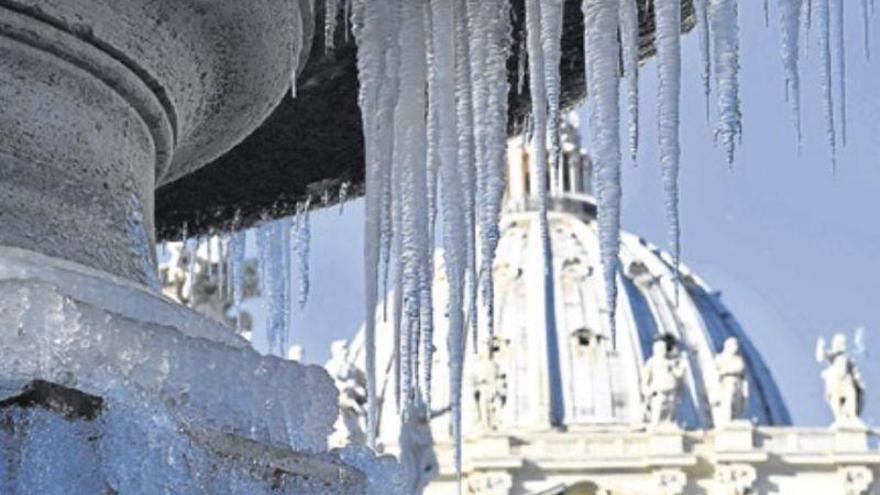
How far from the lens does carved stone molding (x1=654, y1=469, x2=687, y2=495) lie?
4084 centimetres

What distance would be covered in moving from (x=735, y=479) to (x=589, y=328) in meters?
16.7

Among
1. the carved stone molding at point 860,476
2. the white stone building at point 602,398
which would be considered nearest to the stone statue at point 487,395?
the white stone building at point 602,398

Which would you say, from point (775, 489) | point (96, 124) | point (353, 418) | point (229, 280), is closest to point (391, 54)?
point (96, 124)

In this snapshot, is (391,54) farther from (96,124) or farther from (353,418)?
(353,418)

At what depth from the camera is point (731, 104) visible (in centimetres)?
361

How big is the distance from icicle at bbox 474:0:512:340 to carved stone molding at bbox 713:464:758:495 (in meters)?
37.3

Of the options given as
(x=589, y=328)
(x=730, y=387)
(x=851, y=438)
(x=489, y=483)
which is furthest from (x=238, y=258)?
(x=589, y=328)

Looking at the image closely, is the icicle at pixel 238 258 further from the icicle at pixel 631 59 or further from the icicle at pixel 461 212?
the icicle at pixel 631 59

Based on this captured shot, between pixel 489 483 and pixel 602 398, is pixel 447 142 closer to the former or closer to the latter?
pixel 489 483

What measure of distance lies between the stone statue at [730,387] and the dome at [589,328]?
8241 mm

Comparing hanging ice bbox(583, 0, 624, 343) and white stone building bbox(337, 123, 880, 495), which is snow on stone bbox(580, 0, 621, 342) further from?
white stone building bbox(337, 123, 880, 495)

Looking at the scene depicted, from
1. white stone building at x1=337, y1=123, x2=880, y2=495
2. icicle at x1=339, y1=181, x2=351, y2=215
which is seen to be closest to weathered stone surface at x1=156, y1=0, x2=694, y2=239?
icicle at x1=339, y1=181, x2=351, y2=215

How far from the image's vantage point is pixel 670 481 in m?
41.0

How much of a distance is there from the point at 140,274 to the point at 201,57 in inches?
13.9
